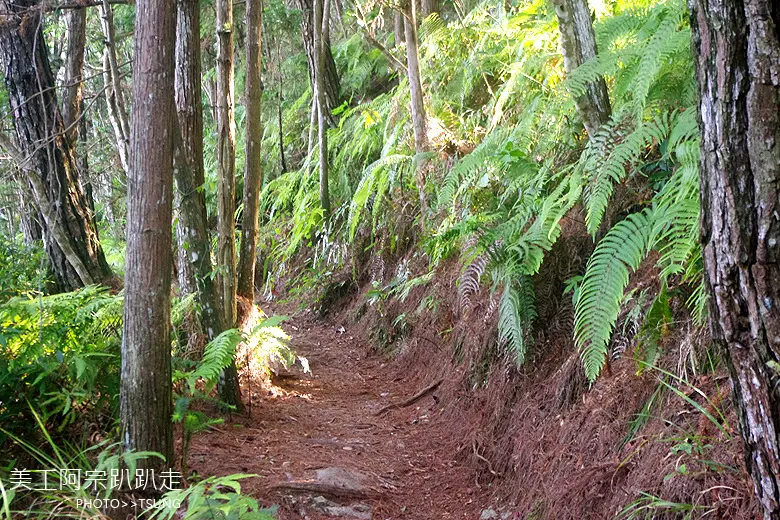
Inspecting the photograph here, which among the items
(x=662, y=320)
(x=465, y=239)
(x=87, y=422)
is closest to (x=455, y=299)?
(x=465, y=239)

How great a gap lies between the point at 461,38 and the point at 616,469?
6126 millimetres

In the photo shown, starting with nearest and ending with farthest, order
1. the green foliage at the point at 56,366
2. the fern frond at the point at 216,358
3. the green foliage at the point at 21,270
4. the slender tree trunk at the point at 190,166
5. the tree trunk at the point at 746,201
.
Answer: the tree trunk at the point at 746,201 → the green foliage at the point at 56,366 → the fern frond at the point at 216,358 → the slender tree trunk at the point at 190,166 → the green foliage at the point at 21,270

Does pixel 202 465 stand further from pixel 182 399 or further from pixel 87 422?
pixel 87 422

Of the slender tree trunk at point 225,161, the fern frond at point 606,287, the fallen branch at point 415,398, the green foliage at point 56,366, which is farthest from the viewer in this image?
the fallen branch at point 415,398

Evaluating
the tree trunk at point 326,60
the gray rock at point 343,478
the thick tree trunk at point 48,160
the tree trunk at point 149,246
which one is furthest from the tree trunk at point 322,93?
the tree trunk at point 149,246

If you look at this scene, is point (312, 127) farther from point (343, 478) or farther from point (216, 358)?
point (343, 478)

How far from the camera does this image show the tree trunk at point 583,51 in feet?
13.7

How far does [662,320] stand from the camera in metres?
3.33

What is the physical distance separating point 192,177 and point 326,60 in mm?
7014

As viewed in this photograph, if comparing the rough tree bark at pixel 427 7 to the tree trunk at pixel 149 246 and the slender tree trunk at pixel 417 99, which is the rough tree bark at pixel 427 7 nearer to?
the slender tree trunk at pixel 417 99

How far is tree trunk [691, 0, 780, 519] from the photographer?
70.2 inches

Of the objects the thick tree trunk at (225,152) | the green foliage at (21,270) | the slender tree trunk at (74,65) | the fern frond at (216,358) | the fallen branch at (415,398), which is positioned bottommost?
the fallen branch at (415,398)

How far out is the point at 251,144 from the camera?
5.96 meters

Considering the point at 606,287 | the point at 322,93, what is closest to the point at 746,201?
the point at 606,287
